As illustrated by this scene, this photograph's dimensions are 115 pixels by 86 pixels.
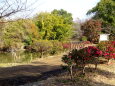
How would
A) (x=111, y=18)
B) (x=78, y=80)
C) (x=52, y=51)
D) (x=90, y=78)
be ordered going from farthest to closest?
(x=111, y=18)
(x=52, y=51)
(x=90, y=78)
(x=78, y=80)

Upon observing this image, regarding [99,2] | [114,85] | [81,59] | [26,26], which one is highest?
[99,2]

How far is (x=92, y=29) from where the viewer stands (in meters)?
22.7

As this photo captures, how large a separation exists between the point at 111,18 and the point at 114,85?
60.5 feet

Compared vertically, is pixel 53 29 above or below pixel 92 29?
above

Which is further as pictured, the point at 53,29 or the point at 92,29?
the point at 53,29

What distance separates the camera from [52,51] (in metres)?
18.6

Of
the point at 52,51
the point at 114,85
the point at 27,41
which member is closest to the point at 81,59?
the point at 114,85

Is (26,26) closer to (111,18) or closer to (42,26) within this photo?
(42,26)

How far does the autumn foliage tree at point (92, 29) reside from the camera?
22516 millimetres

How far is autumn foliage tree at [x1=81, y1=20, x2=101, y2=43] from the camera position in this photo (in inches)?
886

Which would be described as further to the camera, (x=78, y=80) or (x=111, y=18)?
(x=111, y=18)

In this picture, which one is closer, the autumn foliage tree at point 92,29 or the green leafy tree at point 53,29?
the autumn foliage tree at point 92,29

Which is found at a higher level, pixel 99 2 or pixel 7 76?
pixel 99 2

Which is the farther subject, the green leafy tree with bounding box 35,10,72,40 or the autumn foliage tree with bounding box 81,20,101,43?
the green leafy tree with bounding box 35,10,72,40
